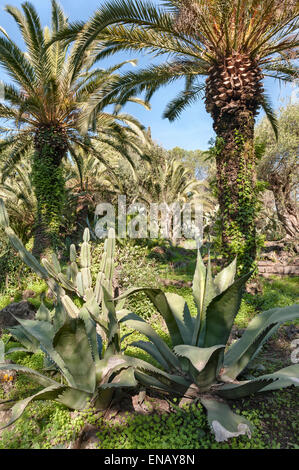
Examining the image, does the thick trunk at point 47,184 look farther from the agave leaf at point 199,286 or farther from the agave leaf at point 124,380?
the agave leaf at point 124,380

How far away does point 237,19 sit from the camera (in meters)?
5.11

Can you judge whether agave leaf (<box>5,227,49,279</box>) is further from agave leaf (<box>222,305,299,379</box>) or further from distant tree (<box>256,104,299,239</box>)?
distant tree (<box>256,104,299,239</box>)

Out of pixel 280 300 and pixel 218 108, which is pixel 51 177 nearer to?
pixel 218 108

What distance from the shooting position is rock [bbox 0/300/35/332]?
4.54 metres

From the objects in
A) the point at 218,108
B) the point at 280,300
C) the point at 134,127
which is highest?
the point at 134,127

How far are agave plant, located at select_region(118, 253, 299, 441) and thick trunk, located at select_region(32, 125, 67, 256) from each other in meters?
6.21

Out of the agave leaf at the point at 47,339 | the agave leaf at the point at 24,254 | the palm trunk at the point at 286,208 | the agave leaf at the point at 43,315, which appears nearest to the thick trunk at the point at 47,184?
the agave leaf at the point at 43,315

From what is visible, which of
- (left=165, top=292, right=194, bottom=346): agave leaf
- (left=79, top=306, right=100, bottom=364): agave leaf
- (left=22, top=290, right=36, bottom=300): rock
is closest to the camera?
(left=79, top=306, right=100, bottom=364): agave leaf

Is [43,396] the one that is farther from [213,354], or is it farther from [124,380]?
[213,354]

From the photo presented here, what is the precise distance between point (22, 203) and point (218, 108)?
803 centimetres

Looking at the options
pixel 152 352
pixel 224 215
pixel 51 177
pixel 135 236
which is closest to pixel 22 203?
pixel 51 177

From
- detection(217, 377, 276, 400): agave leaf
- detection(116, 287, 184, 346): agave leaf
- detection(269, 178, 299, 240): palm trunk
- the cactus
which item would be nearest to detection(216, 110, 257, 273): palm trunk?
the cactus

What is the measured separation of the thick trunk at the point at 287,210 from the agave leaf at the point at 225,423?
9647 mm

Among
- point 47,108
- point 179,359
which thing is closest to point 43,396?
point 179,359
